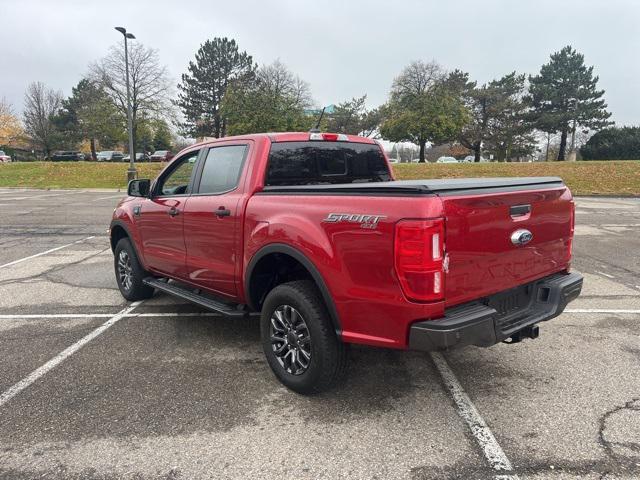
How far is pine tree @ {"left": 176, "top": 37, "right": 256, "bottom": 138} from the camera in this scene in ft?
191

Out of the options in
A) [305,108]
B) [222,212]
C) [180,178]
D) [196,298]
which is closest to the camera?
[222,212]

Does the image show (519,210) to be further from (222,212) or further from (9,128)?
(9,128)

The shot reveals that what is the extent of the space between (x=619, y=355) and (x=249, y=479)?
130 inches

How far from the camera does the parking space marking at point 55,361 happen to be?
11.6 feet

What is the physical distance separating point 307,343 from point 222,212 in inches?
51.8

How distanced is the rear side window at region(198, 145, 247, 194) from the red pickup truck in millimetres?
14

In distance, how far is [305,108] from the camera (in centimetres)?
4488

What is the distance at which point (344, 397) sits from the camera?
11.3 feet

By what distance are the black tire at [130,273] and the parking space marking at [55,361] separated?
363 mm

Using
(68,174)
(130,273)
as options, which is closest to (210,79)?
(68,174)

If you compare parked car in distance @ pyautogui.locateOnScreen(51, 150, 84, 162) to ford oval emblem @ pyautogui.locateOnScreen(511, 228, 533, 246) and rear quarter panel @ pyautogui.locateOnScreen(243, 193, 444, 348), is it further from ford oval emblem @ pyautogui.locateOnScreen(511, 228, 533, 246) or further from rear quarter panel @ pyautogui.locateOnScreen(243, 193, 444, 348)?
ford oval emblem @ pyautogui.locateOnScreen(511, 228, 533, 246)

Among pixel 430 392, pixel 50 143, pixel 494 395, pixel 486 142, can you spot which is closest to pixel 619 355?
pixel 494 395

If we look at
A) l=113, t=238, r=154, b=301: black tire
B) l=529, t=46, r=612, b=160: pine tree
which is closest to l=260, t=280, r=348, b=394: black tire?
l=113, t=238, r=154, b=301: black tire

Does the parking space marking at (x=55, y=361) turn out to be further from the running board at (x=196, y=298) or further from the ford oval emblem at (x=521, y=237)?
the ford oval emblem at (x=521, y=237)
